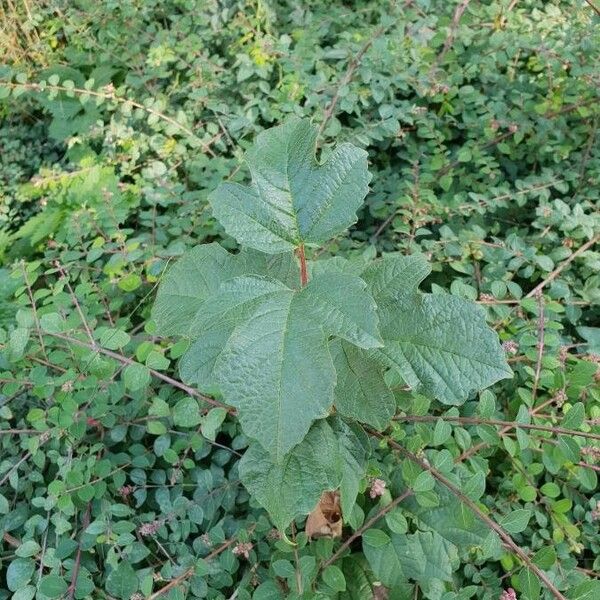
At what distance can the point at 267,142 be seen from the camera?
0.89 metres

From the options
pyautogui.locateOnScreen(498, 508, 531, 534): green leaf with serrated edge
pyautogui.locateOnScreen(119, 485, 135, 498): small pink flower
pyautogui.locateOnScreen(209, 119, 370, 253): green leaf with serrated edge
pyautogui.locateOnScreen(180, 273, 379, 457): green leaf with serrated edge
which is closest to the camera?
pyautogui.locateOnScreen(180, 273, 379, 457): green leaf with serrated edge

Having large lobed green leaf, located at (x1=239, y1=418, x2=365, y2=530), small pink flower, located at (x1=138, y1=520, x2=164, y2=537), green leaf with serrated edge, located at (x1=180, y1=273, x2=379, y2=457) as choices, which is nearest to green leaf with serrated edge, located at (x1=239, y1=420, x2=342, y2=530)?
large lobed green leaf, located at (x1=239, y1=418, x2=365, y2=530)

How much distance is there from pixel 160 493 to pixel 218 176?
3.43 feet

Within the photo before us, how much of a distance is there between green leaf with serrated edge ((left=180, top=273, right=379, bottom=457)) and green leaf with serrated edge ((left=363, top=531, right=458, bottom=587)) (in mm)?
454

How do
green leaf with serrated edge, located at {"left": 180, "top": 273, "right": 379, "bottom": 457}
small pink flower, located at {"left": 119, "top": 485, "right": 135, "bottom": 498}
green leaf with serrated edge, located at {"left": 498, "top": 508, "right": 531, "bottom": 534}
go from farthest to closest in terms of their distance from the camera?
1. small pink flower, located at {"left": 119, "top": 485, "right": 135, "bottom": 498}
2. green leaf with serrated edge, located at {"left": 498, "top": 508, "right": 531, "bottom": 534}
3. green leaf with serrated edge, located at {"left": 180, "top": 273, "right": 379, "bottom": 457}

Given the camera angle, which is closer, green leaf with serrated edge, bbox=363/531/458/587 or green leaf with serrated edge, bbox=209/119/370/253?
green leaf with serrated edge, bbox=209/119/370/253

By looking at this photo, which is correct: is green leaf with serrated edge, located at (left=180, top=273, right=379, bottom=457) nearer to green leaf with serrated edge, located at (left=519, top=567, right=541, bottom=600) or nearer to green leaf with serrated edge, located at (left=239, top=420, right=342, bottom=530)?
green leaf with serrated edge, located at (left=239, top=420, right=342, bottom=530)

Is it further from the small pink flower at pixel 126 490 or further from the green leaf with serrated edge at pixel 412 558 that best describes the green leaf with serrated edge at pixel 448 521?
the small pink flower at pixel 126 490

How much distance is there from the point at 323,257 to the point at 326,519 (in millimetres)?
754

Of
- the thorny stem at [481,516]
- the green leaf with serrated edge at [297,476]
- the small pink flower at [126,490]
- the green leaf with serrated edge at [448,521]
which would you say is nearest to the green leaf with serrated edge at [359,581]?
the green leaf with serrated edge at [448,521]

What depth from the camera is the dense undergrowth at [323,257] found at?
1089 mm

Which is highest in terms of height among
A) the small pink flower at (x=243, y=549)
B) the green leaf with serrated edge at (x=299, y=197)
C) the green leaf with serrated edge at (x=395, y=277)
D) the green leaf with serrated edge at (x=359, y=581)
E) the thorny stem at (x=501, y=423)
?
the green leaf with serrated edge at (x=299, y=197)

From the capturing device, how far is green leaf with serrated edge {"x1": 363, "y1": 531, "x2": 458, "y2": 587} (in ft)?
3.46

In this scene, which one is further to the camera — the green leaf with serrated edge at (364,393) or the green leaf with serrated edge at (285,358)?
the green leaf with serrated edge at (364,393)
